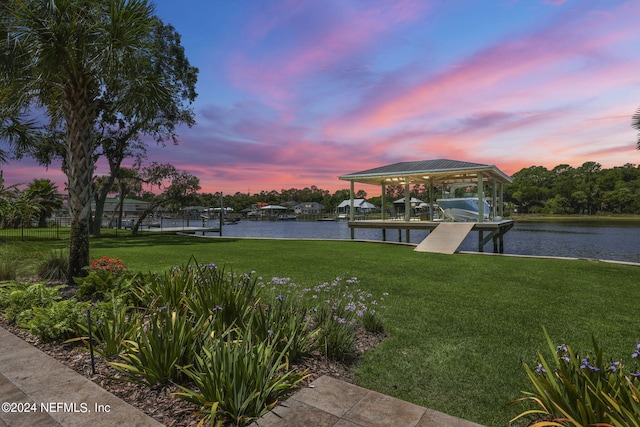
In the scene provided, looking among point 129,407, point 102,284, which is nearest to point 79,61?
point 102,284

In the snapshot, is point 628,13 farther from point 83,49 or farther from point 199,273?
point 83,49

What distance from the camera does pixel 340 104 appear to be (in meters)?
13.3

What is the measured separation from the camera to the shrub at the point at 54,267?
21.4 feet

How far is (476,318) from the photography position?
15.0 ft

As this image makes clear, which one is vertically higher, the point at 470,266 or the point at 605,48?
the point at 605,48

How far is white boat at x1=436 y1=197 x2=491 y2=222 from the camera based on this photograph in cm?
1808

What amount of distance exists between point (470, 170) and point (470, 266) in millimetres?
8726

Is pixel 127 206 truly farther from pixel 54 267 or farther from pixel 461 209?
pixel 54 267

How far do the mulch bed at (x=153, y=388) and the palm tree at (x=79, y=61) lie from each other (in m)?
3.22

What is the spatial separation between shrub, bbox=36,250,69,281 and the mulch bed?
3165 millimetres

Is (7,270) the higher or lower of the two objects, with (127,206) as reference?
lower

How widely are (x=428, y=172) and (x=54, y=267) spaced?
52.4 feet

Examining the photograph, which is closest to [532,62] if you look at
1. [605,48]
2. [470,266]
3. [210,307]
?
[605,48]

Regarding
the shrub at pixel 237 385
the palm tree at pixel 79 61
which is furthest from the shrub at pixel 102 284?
the shrub at pixel 237 385
